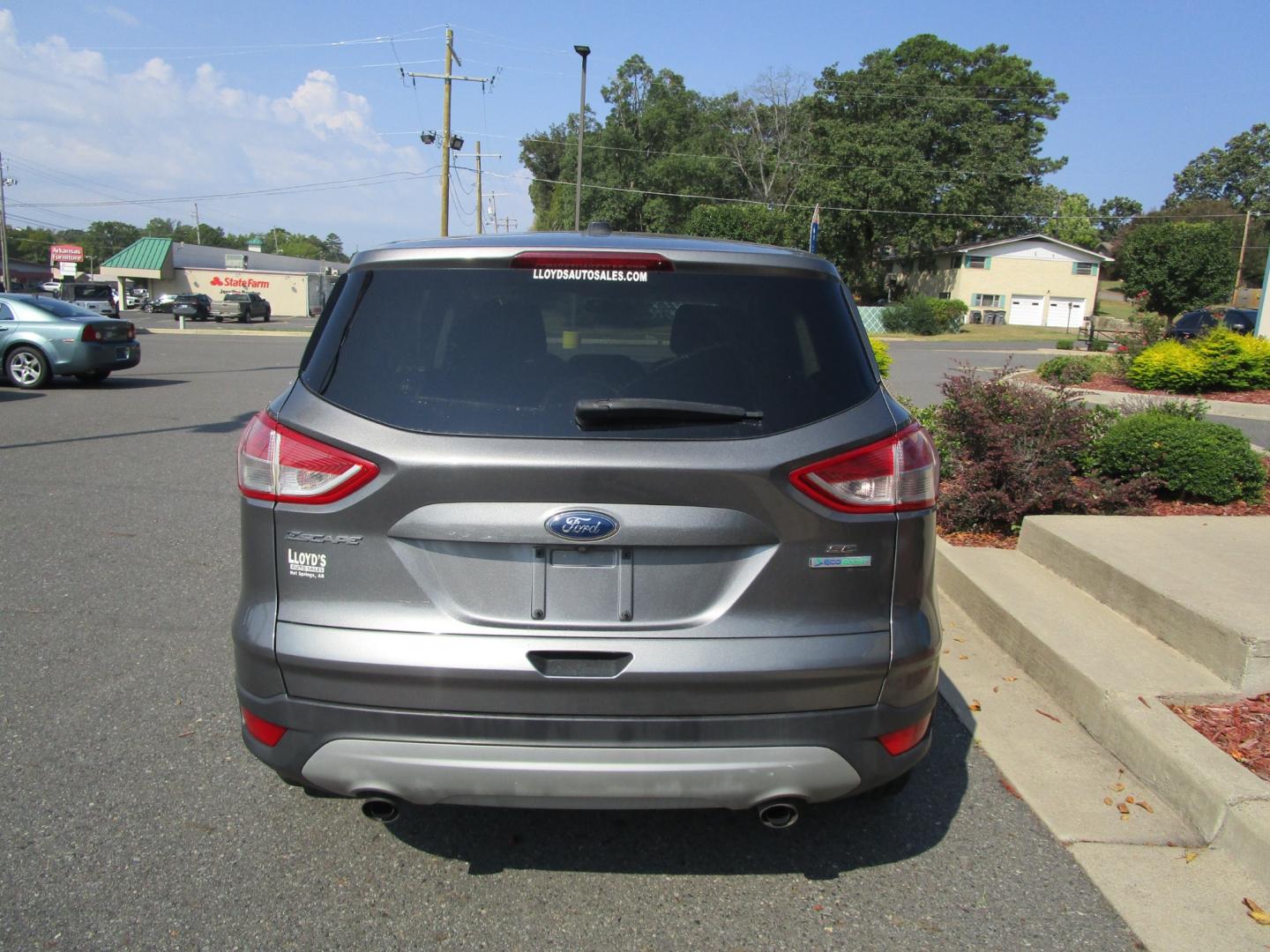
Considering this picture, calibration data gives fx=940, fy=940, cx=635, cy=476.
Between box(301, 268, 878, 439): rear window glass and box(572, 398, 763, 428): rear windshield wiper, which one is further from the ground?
box(301, 268, 878, 439): rear window glass

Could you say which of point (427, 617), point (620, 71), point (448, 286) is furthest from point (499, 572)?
point (620, 71)

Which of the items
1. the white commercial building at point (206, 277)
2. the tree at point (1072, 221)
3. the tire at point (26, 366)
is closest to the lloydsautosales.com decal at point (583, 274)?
the tire at point (26, 366)

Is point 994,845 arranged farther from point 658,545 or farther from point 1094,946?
point 658,545

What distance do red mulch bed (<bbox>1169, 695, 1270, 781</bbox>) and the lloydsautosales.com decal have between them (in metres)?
2.69

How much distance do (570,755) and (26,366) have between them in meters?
16.2

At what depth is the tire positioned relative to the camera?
49.7 ft

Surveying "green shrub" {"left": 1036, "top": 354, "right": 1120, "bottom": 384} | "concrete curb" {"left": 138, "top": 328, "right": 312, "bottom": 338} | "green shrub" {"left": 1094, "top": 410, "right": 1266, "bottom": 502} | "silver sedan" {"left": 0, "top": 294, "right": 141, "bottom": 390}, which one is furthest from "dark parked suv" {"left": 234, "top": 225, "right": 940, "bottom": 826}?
"concrete curb" {"left": 138, "top": 328, "right": 312, "bottom": 338}

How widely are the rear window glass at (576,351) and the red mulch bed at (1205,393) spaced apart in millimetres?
12571

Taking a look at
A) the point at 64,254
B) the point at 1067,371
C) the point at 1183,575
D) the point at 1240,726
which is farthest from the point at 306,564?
the point at 64,254

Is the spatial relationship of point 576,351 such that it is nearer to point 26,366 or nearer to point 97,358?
point 97,358

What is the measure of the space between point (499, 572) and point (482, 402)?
0.46 metres

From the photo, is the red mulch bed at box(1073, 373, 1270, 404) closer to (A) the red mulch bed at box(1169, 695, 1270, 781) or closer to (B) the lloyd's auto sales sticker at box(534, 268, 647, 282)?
(A) the red mulch bed at box(1169, 695, 1270, 781)

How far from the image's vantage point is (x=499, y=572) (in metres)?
2.43

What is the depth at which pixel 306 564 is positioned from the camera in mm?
2518
